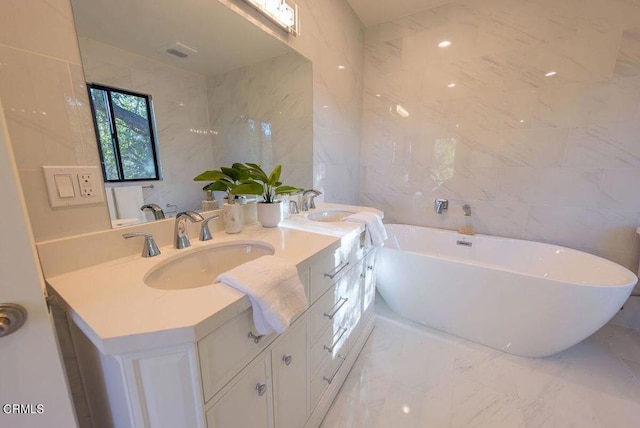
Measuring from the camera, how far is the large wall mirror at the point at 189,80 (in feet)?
2.71

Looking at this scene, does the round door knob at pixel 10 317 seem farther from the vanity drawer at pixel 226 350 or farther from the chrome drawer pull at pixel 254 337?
the chrome drawer pull at pixel 254 337

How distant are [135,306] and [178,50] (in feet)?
3.30

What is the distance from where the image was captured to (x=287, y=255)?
0.88 m

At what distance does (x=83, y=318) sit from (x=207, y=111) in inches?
35.9

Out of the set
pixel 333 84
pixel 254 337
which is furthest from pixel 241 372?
pixel 333 84

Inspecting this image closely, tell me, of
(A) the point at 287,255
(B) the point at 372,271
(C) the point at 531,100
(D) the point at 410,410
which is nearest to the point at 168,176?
(A) the point at 287,255

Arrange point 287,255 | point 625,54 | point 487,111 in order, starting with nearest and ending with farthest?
point 287,255 → point 625,54 → point 487,111

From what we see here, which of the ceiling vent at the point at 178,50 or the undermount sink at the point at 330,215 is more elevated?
the ceiling vent at the point at 178,50

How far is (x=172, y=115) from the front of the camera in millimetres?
1001

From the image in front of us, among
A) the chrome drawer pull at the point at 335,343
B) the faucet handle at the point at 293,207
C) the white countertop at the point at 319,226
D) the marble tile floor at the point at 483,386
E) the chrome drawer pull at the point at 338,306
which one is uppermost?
the faucet handle at the point at 293,207

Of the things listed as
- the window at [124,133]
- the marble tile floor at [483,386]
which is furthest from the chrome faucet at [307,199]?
the marble tile floor at [483,386]

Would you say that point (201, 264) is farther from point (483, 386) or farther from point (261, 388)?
point (483, 386)

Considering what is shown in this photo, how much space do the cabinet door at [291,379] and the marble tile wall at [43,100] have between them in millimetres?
763

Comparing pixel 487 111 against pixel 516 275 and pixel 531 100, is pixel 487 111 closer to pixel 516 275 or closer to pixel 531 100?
pixel 531 100
